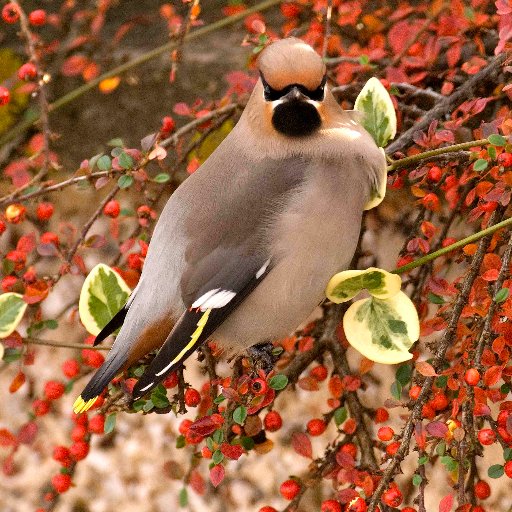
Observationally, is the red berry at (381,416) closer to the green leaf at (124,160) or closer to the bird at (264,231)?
the bird at (264,231)

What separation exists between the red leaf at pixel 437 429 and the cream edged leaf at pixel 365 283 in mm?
251

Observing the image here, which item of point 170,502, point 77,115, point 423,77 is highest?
point 423,77

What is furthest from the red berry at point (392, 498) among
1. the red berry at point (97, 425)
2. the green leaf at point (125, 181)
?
the green leaf at point (125, 181)

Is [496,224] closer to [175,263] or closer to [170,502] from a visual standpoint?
[175,263]

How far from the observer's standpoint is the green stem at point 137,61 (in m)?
2.27

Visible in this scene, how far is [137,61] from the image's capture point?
2.32 metres

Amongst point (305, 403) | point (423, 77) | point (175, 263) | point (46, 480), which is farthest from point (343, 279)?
point (46, 480)

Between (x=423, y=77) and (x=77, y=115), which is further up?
(x=423, y=77)

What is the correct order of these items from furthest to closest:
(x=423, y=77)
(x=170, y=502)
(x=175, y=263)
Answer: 1. (x=170, y=502)
2. (x=423, y=77)
3. (x=175, y=263)

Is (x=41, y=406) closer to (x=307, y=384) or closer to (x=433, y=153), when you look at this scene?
(x=307, y=384)

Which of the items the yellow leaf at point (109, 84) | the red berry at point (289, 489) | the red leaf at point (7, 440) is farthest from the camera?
the yellow leaf at point (109, 84)

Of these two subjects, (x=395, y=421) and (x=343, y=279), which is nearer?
(x=343, y=279)

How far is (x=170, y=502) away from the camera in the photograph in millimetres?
2621

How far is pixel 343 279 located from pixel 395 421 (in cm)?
99
